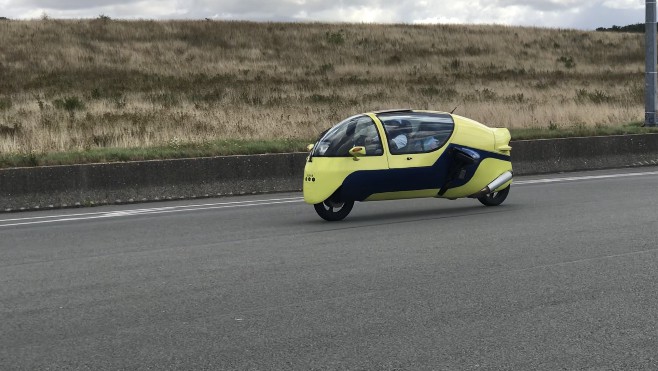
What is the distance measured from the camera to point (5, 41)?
62.6 metres

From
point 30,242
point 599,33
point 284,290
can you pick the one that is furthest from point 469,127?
point 599,33

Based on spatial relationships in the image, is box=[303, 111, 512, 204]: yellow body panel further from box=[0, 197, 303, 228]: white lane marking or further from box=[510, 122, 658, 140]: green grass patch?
box=[510, 122, 658, 140]: green grass patch

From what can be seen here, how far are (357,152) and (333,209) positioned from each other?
832 mm

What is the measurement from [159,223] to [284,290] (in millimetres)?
5797

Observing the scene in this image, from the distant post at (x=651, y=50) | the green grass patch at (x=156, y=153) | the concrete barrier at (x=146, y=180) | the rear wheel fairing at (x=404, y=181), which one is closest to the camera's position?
the rear wheel fairing at (x=404, y=181)

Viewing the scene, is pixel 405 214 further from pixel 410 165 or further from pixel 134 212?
pixel 134 212

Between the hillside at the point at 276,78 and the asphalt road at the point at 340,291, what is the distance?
961cm

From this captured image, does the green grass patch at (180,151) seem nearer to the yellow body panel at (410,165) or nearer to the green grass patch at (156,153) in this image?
the green grass patch at (156,153)

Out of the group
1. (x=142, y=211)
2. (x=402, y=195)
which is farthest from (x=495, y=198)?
(x=142, y=211)

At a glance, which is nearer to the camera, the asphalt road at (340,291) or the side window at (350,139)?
the asphalt road at (340,291)

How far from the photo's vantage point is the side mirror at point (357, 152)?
13781 millimetres

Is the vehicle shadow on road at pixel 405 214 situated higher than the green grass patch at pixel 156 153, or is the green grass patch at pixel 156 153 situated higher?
the green grass patch at pixel 156 153

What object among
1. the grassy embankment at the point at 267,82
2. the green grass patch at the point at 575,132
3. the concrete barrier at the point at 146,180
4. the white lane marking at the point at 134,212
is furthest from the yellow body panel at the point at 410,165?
the green grass patch at the point at 575,132

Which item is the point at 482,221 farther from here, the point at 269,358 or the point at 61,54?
the point at 61,54
